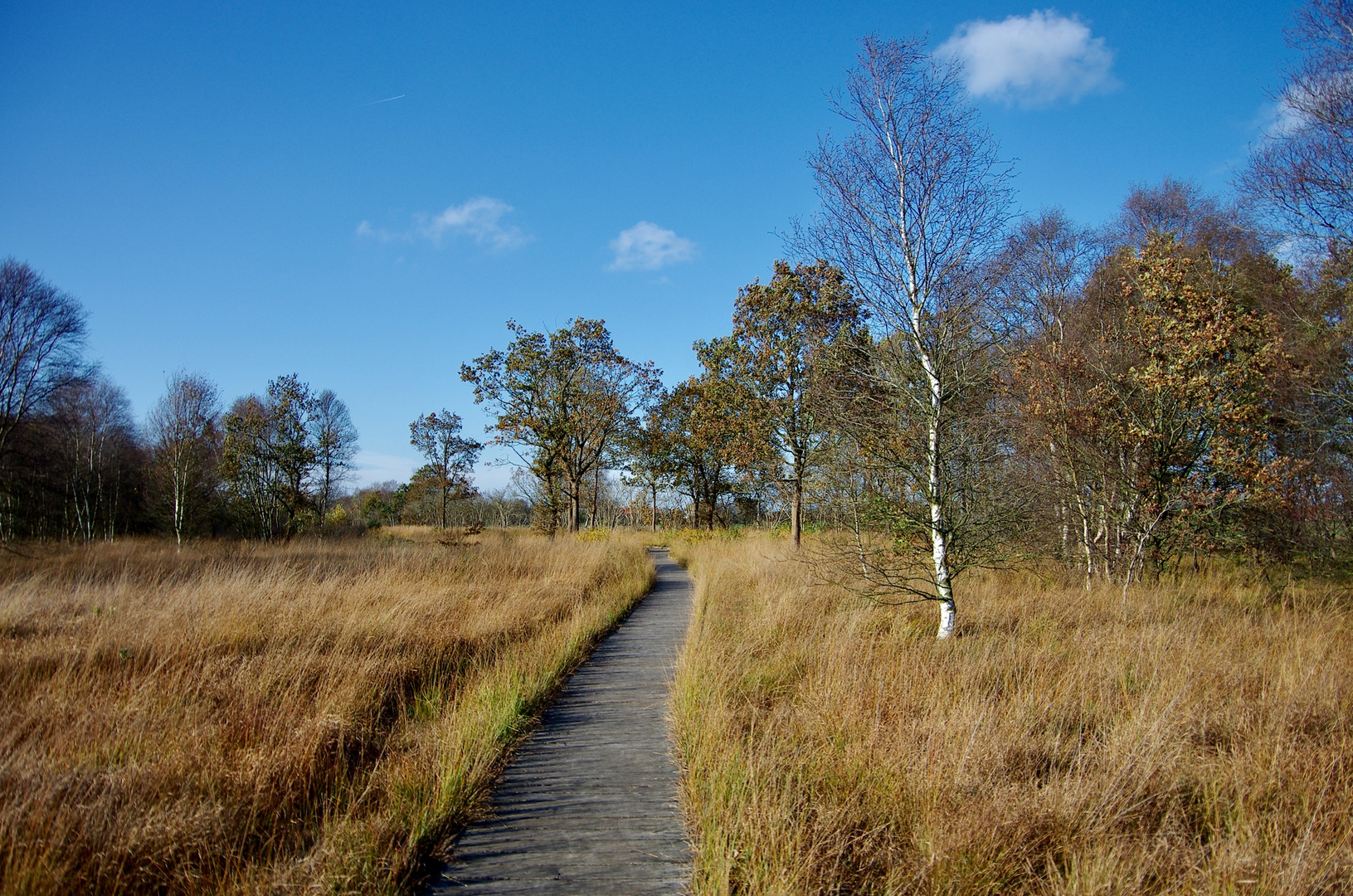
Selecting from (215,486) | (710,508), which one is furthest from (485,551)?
(215,486)

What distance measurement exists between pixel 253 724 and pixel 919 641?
642 cm

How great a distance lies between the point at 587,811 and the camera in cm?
359

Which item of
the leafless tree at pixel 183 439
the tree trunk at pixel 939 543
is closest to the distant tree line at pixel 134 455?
the leafless tree at pixel 183 439

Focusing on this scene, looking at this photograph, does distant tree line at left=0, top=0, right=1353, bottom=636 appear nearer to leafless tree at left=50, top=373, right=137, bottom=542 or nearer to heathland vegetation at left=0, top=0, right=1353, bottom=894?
heathland vegetation at left=0, top=0, right=1353, bottom=894

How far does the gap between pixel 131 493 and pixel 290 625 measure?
34.4m

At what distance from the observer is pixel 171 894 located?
2.64 metres

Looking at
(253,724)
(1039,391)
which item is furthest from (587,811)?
(1039,391)

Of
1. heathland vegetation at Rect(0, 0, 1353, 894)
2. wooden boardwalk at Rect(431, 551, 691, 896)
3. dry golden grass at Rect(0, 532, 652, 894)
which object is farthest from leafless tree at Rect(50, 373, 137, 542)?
wooden boardwalk at Rect(431, 551, 691, 896)

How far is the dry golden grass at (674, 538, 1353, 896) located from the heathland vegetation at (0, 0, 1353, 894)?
Answer: 32mm

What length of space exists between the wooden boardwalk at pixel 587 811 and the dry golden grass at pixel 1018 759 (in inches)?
9.7

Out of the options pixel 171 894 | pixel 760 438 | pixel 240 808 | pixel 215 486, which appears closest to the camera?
pixel 171 894

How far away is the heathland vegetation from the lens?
3008 mm

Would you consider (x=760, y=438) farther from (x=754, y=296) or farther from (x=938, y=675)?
(x=938, y=675)

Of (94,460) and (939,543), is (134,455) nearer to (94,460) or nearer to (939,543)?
(94,460)
